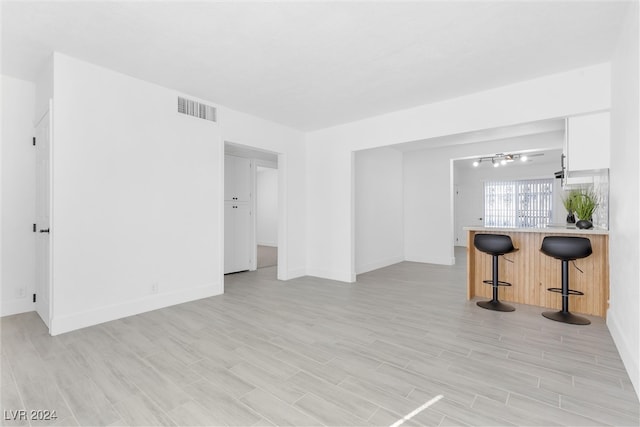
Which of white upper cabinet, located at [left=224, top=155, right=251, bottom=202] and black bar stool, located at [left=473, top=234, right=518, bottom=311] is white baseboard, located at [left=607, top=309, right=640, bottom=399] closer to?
black bar stool, located at [left=473, top=234, right=518, bottom=311]

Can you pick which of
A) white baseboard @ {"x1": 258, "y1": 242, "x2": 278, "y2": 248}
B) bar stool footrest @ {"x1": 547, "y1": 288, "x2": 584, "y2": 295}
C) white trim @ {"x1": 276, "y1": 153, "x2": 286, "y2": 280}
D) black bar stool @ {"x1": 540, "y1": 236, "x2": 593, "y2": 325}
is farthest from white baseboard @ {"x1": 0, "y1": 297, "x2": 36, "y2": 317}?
white baseboard @ {"x1": 258, "y1": 242, "x2": 278, "y2": 248}

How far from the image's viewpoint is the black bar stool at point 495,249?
12.2ft

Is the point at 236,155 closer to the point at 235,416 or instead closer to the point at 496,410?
the point at 235,416

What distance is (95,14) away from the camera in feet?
7.99

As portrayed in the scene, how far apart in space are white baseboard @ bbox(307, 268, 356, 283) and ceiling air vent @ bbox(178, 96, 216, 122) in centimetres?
310

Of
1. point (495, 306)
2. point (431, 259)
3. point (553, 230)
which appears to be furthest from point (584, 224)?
point (431, 259)

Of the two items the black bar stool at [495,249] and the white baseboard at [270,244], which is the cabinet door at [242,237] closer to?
the black bar stool at [495,249]

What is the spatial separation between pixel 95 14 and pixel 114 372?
2.74 meters

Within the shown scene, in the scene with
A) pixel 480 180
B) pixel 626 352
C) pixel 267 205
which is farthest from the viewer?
pixel 267 205

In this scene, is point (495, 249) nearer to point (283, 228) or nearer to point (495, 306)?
point (495, 306)

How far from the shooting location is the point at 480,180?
10.1 m

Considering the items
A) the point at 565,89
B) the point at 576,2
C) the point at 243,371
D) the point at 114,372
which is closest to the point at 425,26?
the point at 576,2

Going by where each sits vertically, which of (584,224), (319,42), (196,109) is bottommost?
(584,224)

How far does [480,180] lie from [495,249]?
23.5 feet
